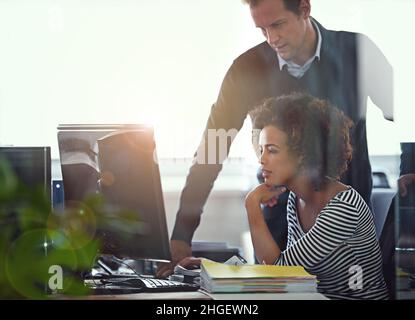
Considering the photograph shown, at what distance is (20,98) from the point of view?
2.78 meters

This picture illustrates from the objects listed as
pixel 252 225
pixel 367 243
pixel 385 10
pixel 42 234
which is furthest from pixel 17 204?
pixel 385 10

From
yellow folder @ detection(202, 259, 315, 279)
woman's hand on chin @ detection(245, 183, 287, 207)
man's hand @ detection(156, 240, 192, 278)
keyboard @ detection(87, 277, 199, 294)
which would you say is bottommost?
keyboard @ detection(87, 277, 199, 294)

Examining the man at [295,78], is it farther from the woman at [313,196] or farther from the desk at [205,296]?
the desk at [205,296]

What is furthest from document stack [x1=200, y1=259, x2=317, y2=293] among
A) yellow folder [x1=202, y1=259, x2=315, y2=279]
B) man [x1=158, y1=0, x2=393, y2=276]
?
man [x1=158, y1=0, x2=393, y2=276]

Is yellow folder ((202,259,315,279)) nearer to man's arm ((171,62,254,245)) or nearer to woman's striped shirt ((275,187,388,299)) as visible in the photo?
woman's striped shirt ((275,187,388,299))

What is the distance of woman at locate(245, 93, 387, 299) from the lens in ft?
9.01

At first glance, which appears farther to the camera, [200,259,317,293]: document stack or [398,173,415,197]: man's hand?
[398,173,415,197]: man's hand

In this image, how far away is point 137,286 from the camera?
8.86 feet

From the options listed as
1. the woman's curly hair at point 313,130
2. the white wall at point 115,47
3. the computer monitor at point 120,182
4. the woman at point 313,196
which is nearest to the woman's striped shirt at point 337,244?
the woman at point 313,196

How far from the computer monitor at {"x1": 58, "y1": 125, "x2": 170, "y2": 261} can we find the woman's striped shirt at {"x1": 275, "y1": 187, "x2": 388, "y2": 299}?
459 millimetres

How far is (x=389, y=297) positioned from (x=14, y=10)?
1.70 meters

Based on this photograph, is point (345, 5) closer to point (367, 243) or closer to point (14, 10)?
point (367, 243)

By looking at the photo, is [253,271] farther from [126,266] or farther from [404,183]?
[404,183]

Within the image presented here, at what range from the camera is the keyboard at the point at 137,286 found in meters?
2.70
